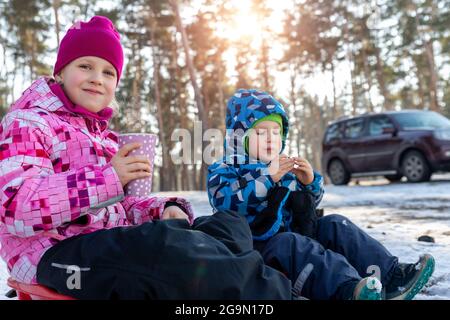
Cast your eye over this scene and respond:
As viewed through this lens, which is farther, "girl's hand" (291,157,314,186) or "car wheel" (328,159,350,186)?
"car wheel" (328,159,350,186)

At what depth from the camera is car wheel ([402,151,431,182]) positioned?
384 inches

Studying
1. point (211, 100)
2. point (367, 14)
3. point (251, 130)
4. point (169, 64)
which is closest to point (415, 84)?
point (367, 14)

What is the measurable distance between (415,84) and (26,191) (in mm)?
33110

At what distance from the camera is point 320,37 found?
25.1 m

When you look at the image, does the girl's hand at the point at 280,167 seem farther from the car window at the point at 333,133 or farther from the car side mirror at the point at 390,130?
the car window at the point at 333,133

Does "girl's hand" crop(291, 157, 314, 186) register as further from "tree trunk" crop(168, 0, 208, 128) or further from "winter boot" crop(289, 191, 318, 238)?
"tree trunk" crop(168, 0, 208, 128)

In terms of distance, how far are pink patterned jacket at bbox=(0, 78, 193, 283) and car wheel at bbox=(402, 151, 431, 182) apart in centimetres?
919

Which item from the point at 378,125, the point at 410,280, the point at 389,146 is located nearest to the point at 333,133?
the point at 378,125

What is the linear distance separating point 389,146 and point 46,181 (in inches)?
394

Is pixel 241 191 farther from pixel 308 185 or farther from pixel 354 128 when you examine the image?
pixel 354 128

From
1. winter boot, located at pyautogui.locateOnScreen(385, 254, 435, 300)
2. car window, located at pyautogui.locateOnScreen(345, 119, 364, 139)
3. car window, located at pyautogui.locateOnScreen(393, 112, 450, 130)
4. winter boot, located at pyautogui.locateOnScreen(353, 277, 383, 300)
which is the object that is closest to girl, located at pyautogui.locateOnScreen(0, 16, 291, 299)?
winter boot, located at pyautogui.locateOnScreen(353, 277, 383, 300)

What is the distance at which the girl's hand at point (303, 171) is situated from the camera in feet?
7.89

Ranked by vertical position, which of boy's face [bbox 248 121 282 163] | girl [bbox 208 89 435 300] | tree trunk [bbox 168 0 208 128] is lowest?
girl [bbox 208 89 435 300]
